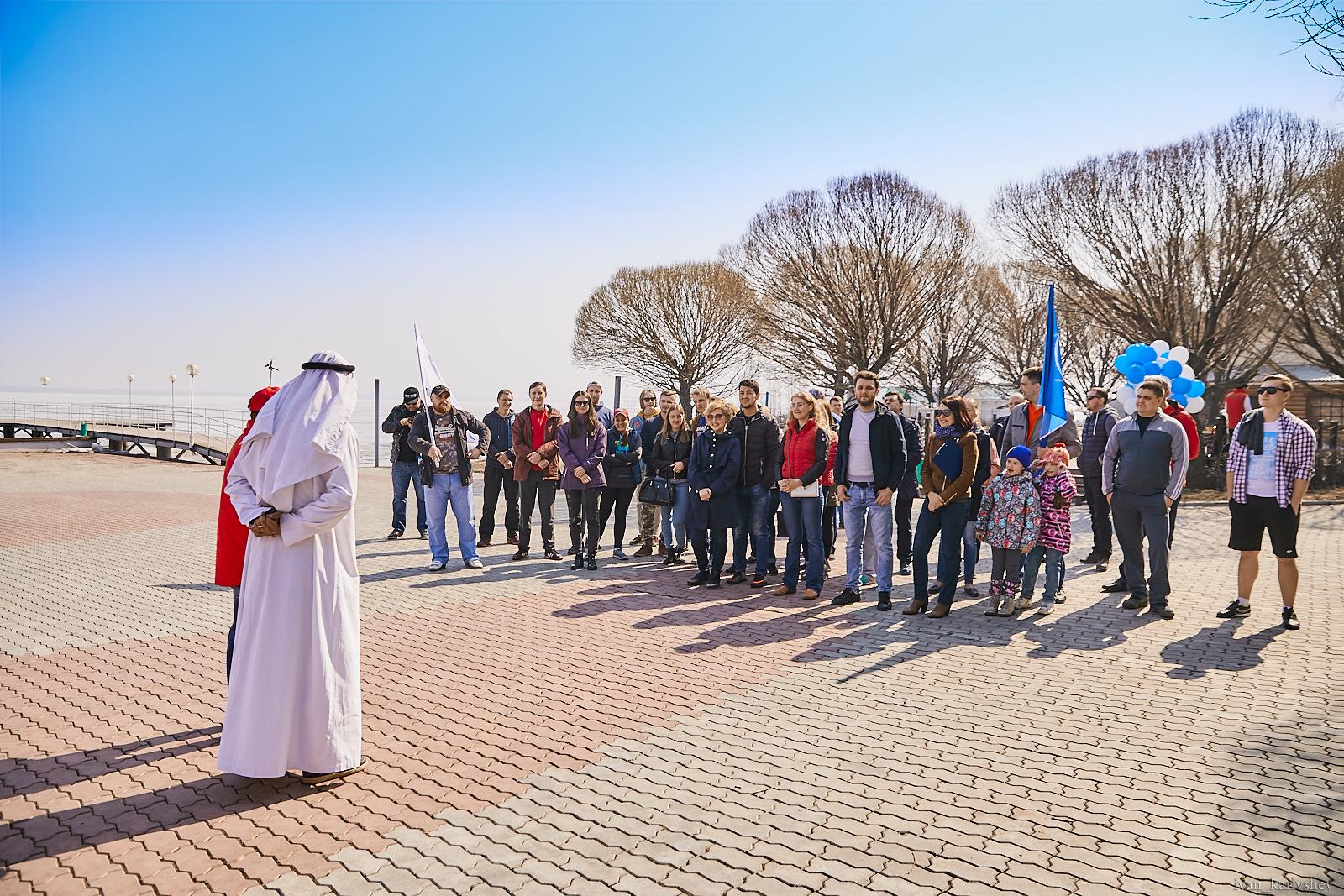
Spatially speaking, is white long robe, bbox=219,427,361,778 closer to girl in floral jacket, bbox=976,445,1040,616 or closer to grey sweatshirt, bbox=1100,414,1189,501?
girl in floral jacket, bbox=976,445,1040,616

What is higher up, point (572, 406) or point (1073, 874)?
point (572, 406)

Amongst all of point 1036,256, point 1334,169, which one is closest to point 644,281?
point 1036,256

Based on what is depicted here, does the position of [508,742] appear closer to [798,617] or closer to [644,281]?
[798,617]

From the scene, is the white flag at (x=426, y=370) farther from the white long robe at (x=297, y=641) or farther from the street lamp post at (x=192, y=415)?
the street lamp post at (x=192, y=415)

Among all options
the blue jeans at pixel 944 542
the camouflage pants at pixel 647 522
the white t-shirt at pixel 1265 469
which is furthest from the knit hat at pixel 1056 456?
the camouflage pants at pixel 647 522

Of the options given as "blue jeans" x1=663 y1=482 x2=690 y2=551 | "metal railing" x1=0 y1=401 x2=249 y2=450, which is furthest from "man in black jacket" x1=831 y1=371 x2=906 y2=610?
"metal railing" x1=0 y1=401 x2=249 y2=450

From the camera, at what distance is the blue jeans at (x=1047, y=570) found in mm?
8297

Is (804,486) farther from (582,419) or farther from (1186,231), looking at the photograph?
(1186,231)

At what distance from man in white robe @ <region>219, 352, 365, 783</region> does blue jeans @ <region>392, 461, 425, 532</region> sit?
7565 millimetres

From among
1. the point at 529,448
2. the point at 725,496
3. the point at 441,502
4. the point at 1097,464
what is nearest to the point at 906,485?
the point at 725,496

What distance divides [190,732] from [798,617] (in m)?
4.89

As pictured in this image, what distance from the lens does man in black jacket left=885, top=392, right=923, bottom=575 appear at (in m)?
9.27

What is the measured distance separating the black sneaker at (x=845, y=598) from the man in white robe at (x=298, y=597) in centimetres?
513

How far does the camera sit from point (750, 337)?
3972cm
